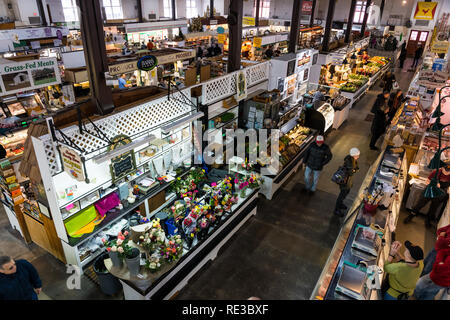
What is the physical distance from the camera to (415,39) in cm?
2972

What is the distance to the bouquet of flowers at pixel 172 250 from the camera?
5.32m

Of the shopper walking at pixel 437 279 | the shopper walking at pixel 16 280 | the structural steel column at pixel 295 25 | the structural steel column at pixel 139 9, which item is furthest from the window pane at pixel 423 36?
the shopper walking at pixel 16 280

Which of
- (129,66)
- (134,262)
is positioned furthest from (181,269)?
(129,66)

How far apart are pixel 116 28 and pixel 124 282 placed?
2049 cm

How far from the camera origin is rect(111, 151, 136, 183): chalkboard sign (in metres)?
6.64

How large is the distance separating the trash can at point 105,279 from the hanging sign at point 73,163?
1.70 m

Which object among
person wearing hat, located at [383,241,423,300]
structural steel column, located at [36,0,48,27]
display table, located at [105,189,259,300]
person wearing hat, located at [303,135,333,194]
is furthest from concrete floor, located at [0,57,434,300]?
structural steel column, located at [36,0,48,27]

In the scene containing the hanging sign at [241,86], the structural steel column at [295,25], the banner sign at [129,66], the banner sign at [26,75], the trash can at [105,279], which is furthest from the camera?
the structural steel column at [295,25]

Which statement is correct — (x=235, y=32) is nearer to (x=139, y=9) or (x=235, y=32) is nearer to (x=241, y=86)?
(x=241, y=86)

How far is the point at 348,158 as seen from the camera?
7.75 m

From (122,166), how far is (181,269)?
8.53ft

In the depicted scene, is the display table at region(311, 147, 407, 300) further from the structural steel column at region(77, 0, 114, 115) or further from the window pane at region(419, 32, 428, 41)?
the window pane at region(419, 32, 428, 41)

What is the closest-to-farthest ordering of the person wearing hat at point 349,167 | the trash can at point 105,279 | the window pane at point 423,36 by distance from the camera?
1. the trash can at point 105,279
2. the person wearing hat at point 349,167
3. the window pane at point 423,36

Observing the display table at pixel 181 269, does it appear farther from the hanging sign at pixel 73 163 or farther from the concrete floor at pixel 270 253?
the hanging sign at pixel 73 163
